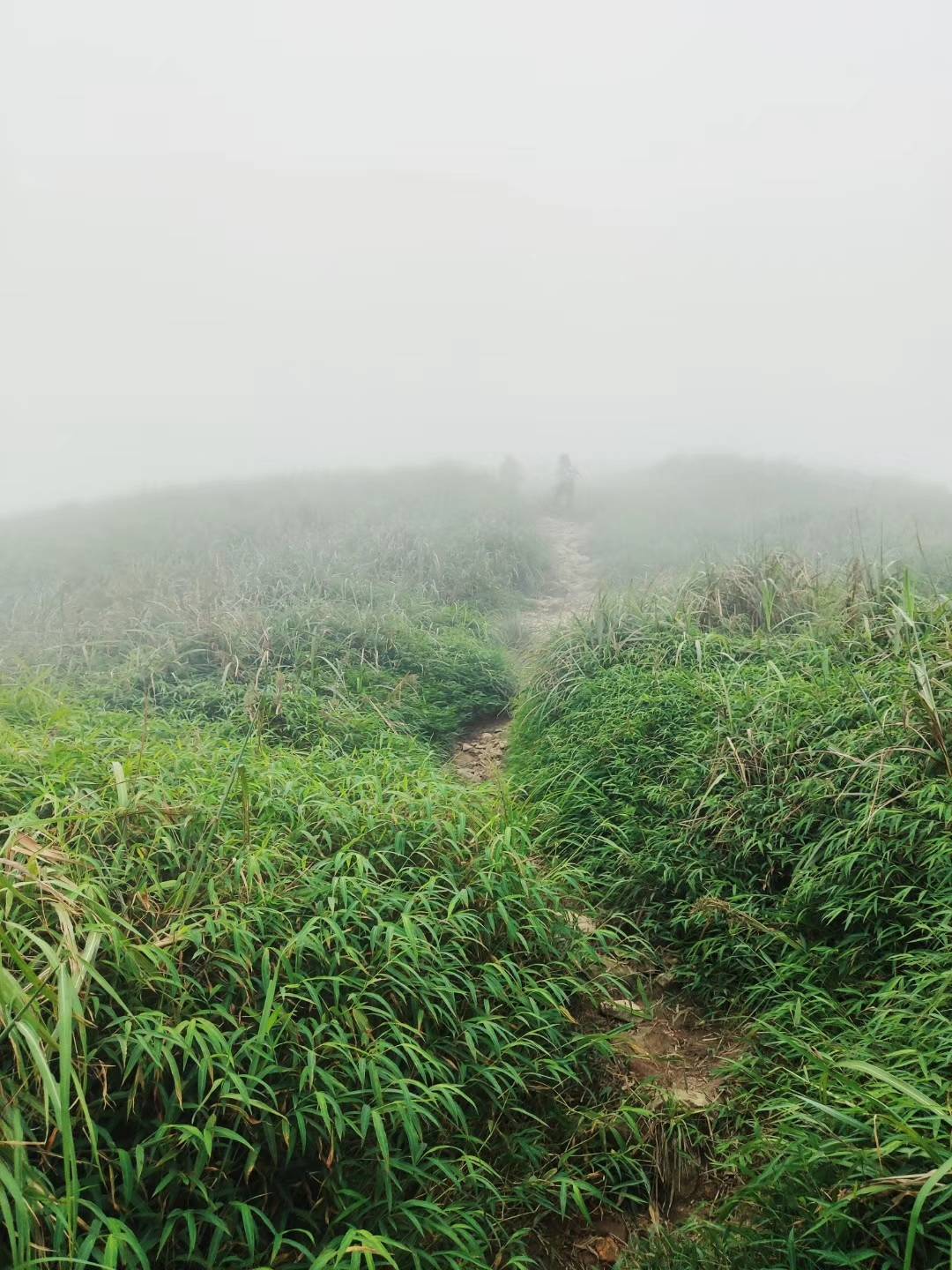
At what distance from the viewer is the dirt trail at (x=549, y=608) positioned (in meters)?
7.08

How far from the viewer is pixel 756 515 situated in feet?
54.9

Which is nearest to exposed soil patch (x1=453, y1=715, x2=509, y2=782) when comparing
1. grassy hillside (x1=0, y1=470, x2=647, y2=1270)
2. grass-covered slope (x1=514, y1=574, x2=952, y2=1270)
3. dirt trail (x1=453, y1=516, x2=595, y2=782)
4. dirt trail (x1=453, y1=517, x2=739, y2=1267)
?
dirt trail (x1=453, y1=516, x2=595, y2=782)

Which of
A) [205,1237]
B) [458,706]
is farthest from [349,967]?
[458,706]

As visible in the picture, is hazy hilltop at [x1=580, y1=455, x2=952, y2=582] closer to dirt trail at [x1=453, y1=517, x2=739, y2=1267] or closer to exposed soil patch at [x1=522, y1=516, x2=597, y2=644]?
exposed soil patch at [x1=522, y1=516, x2=597, y2=644]

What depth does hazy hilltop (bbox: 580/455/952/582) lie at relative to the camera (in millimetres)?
12672

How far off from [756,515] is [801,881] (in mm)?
14451

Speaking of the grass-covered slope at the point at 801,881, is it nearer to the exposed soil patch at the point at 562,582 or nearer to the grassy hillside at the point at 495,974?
the grassy hillside at the point at 495,974

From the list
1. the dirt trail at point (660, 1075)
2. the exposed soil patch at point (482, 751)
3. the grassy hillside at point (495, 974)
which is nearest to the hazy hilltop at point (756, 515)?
the exposed soil patch at point (482, 751)

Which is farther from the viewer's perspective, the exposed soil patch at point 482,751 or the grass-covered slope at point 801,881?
the exposed soil patch at point 482,751

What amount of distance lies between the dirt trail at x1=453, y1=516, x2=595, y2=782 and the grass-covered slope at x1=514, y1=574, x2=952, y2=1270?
0.48 metres

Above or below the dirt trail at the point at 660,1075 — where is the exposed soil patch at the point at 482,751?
above

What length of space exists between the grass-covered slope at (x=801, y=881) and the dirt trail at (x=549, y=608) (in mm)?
478

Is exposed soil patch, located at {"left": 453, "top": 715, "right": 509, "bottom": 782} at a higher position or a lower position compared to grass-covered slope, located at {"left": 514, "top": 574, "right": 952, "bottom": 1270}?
lower

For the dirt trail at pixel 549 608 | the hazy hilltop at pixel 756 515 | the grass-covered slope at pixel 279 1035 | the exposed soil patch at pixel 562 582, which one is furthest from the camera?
the hazy hilltop at pixel 756 515
